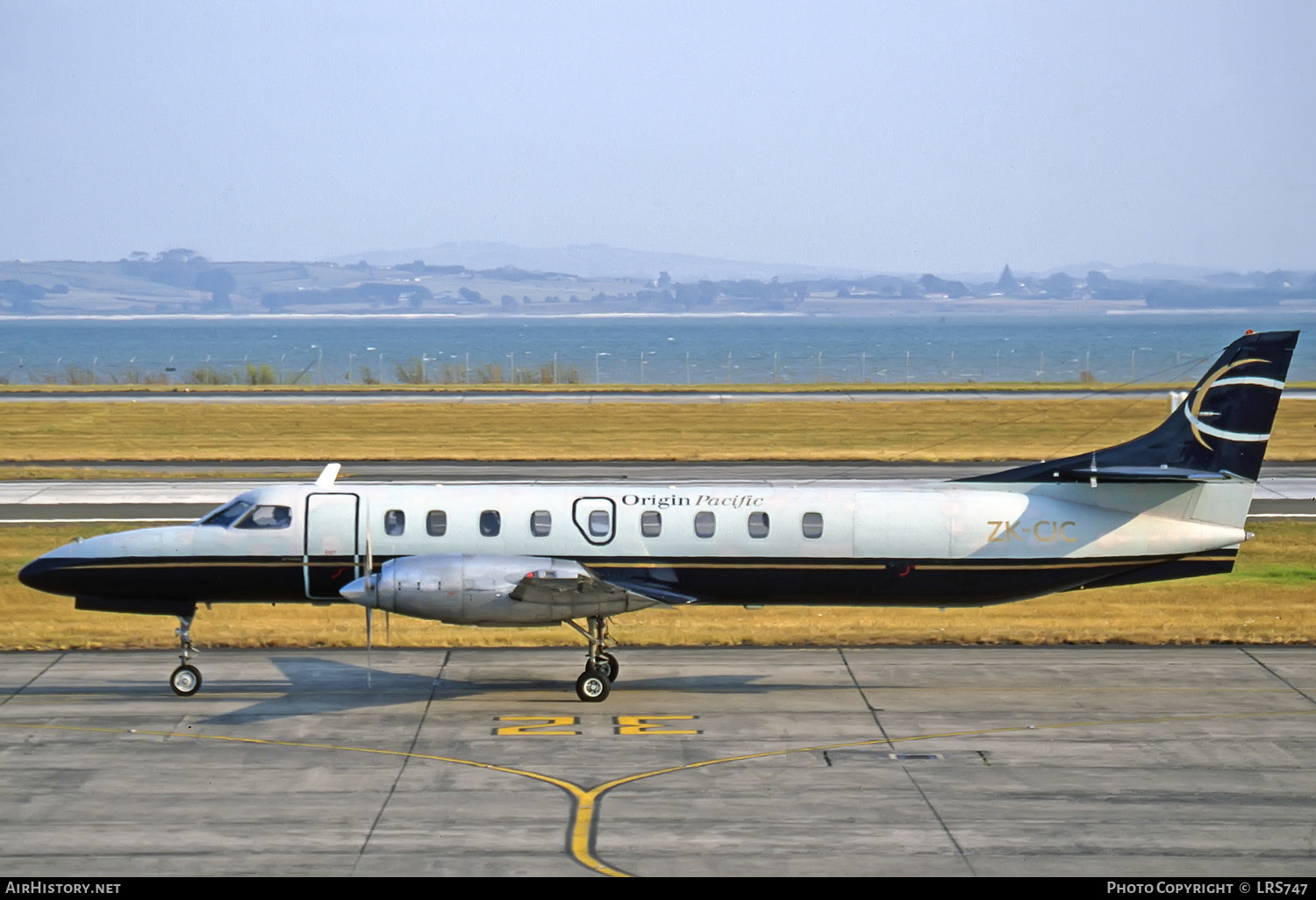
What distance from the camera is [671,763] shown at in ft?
59.3

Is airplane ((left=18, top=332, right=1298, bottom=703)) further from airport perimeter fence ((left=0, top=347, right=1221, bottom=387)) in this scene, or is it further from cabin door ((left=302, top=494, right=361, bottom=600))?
airport perimeter fence ((left=0, top=347, right=1221, bottom=387))

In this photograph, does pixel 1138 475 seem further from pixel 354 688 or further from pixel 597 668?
pixel 354 688

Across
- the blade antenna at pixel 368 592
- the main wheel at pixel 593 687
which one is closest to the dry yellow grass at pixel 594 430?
the blade antenna at pixel 368 592

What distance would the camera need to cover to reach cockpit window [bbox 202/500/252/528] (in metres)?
21.6

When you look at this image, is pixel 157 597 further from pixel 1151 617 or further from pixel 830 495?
pixel 1151 617

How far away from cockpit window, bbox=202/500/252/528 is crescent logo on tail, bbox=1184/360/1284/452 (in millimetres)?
15210

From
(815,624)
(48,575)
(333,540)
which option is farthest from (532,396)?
(48,575)

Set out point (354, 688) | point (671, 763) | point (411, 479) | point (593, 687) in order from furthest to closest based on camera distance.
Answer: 1. point (411, 479)
2. point (354, 688)
3. point (593, 687)
4. point (671, 763)

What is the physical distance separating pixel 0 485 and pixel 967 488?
34717mm

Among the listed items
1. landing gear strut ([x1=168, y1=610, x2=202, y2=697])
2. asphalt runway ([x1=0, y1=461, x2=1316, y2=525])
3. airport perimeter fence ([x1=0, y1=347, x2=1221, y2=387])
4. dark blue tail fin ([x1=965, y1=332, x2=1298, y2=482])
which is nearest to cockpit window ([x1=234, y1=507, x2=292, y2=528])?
landing gear strut ([x1=168, y1=610, x2=202, y2=697])

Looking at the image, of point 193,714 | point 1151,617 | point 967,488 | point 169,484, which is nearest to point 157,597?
point 193,714

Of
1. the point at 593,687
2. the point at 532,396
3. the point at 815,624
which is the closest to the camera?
the point at 593,687

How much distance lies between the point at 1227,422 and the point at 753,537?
309 inches

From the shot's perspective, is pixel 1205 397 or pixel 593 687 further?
pixel 1205 397
